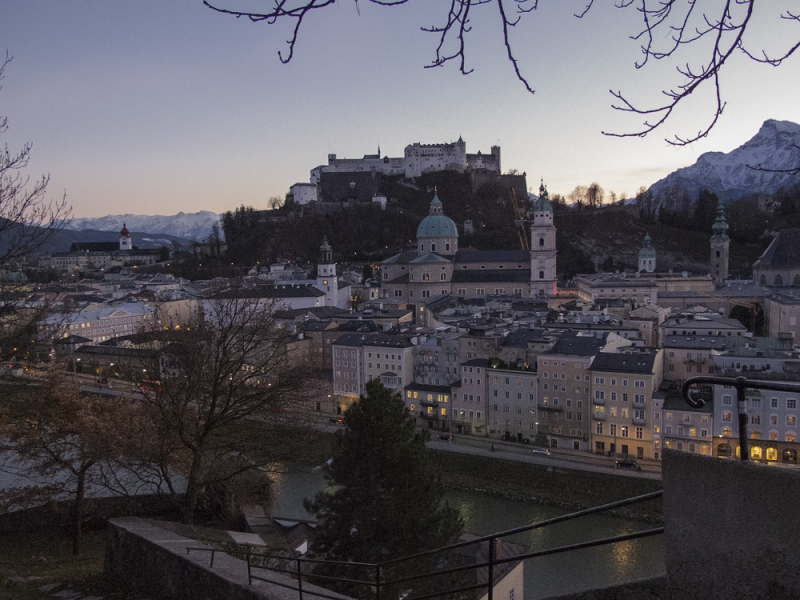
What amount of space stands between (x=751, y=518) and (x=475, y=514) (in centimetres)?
1242

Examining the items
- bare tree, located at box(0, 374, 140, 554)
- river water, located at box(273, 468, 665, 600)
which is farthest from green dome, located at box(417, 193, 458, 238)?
bare tree, located at box(0, 374, 140, 554)

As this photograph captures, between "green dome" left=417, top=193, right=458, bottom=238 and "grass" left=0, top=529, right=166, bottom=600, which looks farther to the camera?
"green dome" left=417, top=193, right=458, bottom=238

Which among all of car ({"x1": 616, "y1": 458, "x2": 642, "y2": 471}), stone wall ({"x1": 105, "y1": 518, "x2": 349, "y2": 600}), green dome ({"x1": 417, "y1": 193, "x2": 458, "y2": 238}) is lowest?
car ({"x1": 616, "y1": 458, "x2": 642, "y2": 471})

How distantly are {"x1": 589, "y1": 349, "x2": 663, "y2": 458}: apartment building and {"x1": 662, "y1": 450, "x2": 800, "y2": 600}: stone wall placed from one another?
1463 cm

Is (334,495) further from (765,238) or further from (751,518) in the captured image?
(765,238)

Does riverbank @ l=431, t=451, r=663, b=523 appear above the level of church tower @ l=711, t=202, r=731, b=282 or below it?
below

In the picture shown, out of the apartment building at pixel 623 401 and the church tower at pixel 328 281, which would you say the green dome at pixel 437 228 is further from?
the apartment building at pixel 623 401

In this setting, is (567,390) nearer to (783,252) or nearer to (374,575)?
(374,575)

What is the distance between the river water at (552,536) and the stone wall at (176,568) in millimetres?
5779

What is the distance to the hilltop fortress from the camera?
177ft

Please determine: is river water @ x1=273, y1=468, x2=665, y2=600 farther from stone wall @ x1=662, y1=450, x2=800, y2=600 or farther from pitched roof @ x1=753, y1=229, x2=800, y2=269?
pitched roof @ x1=753, y1=229, x2=800, y2=269

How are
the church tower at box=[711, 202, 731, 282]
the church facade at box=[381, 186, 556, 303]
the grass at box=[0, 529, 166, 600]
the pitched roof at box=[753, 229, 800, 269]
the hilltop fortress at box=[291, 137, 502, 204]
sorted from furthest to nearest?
the hilltop fortress at box=[291, 137, 502, 204]
the church tower at box=[711, 202, 731, 282]
the church facade at box=[381, 186, 556, 303]
the pitched roof at box=[753, 229, 800, 269]
the grass at box=[0, 529, 166, 600]

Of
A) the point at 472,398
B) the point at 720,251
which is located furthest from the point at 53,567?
the point at 720,251

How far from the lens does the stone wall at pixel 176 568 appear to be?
2.95m
